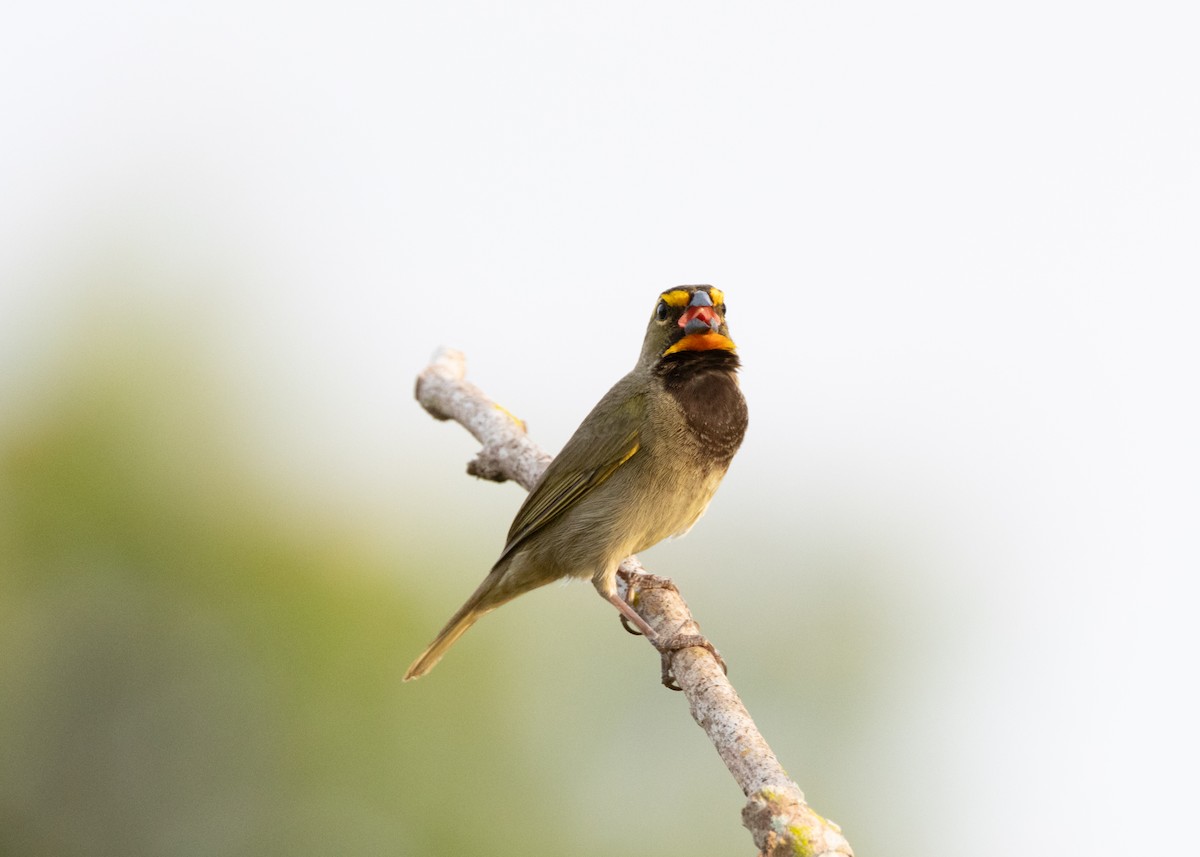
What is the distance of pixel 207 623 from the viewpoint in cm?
1111

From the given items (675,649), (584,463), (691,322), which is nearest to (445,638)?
(584,463)

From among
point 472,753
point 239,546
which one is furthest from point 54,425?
point 472,753

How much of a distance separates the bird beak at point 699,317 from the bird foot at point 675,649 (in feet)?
4.47

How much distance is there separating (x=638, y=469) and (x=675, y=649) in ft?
2.87

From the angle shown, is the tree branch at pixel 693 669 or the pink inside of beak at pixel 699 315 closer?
the tree branch at pixel 693 669

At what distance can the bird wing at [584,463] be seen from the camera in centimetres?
548

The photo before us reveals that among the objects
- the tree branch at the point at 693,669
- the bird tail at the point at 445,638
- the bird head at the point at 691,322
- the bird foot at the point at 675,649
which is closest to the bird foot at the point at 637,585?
the tree branch at the point at 693,669

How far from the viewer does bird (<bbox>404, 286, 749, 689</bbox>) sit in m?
5.40

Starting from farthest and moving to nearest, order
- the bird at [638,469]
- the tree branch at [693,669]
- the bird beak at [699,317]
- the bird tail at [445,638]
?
the bird tail at [445,638] → the bird beak at [699,317] → the bird at [638,469] → the tree branch at [693,669]

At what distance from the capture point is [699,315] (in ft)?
18.3

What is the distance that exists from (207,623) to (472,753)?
A: 9.02 feet

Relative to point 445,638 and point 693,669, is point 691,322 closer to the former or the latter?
point 693,669

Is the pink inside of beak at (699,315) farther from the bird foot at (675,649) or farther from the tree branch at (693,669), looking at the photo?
the bird foot at (675,649)

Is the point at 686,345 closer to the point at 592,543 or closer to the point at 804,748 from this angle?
the point at 592,543
